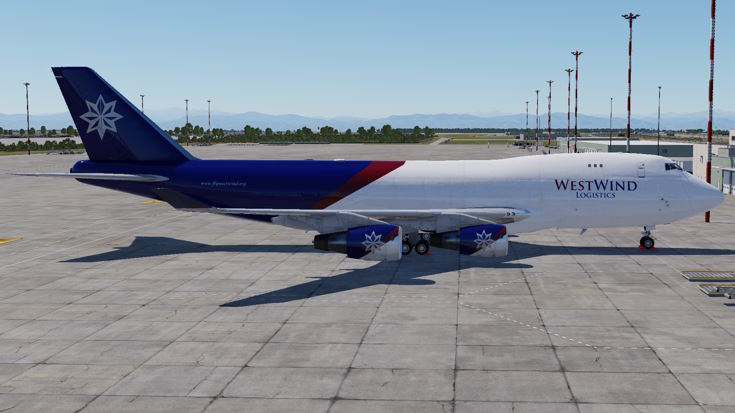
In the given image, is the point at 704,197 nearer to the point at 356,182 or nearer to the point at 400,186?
the point at 400,186

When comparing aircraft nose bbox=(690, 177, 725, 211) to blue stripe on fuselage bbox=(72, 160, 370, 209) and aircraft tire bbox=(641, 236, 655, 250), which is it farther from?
blue stripe on fuselage bbox=(72, 160, 370, 209)

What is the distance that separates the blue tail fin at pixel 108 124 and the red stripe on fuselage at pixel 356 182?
8.20 m

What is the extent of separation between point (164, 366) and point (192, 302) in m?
6.46

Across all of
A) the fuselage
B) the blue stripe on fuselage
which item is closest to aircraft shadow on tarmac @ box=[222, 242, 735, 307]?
the fuselage

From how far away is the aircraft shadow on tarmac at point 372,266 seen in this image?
80.4ft

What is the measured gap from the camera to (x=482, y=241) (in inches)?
1093

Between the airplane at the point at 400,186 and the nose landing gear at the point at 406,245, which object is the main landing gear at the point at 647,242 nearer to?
the airplane at the point at 400,186

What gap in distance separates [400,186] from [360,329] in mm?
12739

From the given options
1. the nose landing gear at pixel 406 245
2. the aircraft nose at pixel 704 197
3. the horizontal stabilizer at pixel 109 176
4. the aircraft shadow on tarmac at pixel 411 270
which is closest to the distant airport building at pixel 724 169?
the aircraft nose at pixel 704 197

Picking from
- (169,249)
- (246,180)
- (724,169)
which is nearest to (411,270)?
(246,180)

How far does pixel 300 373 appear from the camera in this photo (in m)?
16.0

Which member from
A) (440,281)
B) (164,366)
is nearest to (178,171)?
(440,281)

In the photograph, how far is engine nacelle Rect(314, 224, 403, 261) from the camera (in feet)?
89.1

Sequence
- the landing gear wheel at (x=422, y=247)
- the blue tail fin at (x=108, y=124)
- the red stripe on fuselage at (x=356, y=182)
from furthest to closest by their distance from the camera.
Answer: the blue tail fin at (x=108, y=124)
the red stripe on fuselage at (x=356, y=182)
the landing gear wheel at (x=422, y=247)
